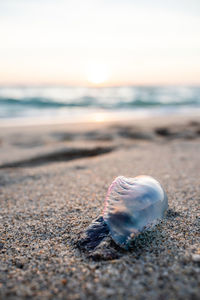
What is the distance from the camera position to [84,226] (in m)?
1.64

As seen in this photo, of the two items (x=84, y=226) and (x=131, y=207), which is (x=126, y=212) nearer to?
(x=131, y=207)

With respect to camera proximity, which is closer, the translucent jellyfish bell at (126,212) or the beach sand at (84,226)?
the beach sand at (84,226)

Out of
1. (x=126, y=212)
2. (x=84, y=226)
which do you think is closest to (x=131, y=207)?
(x=126, y=212)

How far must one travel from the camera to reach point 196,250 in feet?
4.34

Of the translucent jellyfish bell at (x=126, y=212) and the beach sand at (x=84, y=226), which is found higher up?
the translucent jellyfish bell at (x=126, y=212)

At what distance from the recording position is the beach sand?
3.62 feet

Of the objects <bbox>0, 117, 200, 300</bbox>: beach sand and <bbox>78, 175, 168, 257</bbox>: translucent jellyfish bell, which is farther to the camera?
<bbox>78, 175, 168, 257</bbox>: translucent jellyfish bell

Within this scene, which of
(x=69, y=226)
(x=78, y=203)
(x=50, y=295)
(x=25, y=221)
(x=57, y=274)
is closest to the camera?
(x=50, y=295)

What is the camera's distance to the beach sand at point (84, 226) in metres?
1.10

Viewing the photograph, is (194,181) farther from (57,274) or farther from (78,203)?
(57,274)

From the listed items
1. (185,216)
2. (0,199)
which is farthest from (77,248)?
(0,199)

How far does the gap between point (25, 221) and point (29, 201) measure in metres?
0.37

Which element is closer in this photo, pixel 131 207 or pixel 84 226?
pixel 131 207

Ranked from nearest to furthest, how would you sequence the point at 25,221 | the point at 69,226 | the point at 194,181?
the point at 69,226
the point at 25,221
the point at 194,181
